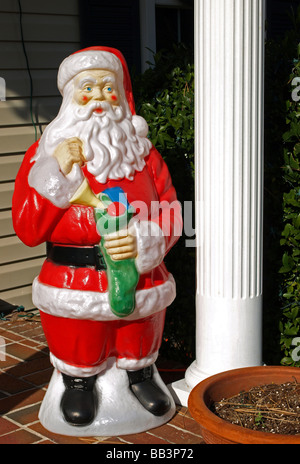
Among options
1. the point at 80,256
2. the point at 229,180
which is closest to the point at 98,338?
the point at 80,256

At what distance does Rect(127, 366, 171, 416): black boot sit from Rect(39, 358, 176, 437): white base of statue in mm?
30

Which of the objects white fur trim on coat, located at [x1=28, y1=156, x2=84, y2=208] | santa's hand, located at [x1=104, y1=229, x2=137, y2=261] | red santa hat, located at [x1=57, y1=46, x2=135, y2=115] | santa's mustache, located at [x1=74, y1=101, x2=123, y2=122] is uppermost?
red santa hat, located at [x1=57, y1=46, x2=135, y2=115]

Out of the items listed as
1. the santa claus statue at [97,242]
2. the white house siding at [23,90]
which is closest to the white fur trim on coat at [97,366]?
the santa claus statue at [97,242]

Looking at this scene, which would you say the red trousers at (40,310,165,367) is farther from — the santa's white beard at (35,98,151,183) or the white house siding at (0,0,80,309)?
the white house siding at (0,0,80,309)

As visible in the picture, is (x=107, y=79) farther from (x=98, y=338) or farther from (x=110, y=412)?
(x=110, y=412)

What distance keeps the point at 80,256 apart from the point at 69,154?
1.80 feet

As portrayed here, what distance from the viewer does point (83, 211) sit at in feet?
11.6

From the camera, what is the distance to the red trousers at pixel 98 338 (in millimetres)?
3654

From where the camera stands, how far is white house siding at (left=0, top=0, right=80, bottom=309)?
584 cm

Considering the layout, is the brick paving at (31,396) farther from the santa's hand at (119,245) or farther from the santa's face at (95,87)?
the santa's face at (95,87)

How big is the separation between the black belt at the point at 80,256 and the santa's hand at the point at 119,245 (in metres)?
0.12

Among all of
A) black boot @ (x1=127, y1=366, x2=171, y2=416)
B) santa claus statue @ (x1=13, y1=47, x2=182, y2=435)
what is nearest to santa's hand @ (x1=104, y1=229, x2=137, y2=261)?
santa claus statue @ (x1=13, y1=47, x2=182, y2=435)

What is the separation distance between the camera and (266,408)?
3.19 m
